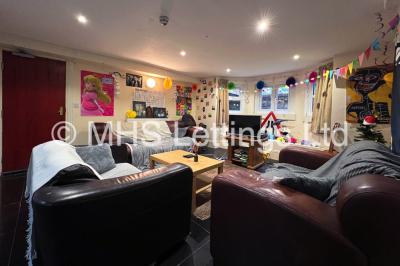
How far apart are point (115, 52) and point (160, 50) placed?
90 cm

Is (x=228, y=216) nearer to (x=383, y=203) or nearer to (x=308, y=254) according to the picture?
(x=308, y=254)

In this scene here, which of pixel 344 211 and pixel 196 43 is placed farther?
pixel 196 43

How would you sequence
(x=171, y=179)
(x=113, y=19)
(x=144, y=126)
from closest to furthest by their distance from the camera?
(x=171, y=179) < (x=113, y=19) < (x=144, y=126)

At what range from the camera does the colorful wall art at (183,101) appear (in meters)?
5.33

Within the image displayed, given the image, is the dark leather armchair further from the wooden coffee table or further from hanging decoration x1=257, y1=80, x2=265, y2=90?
hanging decoration x1=257, y1=80, x2=265, y2=90

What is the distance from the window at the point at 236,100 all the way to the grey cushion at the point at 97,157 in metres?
4.19

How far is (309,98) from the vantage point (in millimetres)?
4145

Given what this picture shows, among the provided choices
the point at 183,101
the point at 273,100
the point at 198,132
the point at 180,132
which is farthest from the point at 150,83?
the point at 273,100

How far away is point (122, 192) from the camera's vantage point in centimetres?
97

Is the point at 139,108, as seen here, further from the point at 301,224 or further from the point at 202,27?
the point at 301,224

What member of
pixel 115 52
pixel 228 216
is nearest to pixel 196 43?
pixel 115 52

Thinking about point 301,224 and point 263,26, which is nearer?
point 301,224

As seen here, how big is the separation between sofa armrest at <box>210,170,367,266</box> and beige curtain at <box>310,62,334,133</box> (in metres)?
3.23

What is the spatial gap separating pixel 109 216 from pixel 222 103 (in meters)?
4.67
